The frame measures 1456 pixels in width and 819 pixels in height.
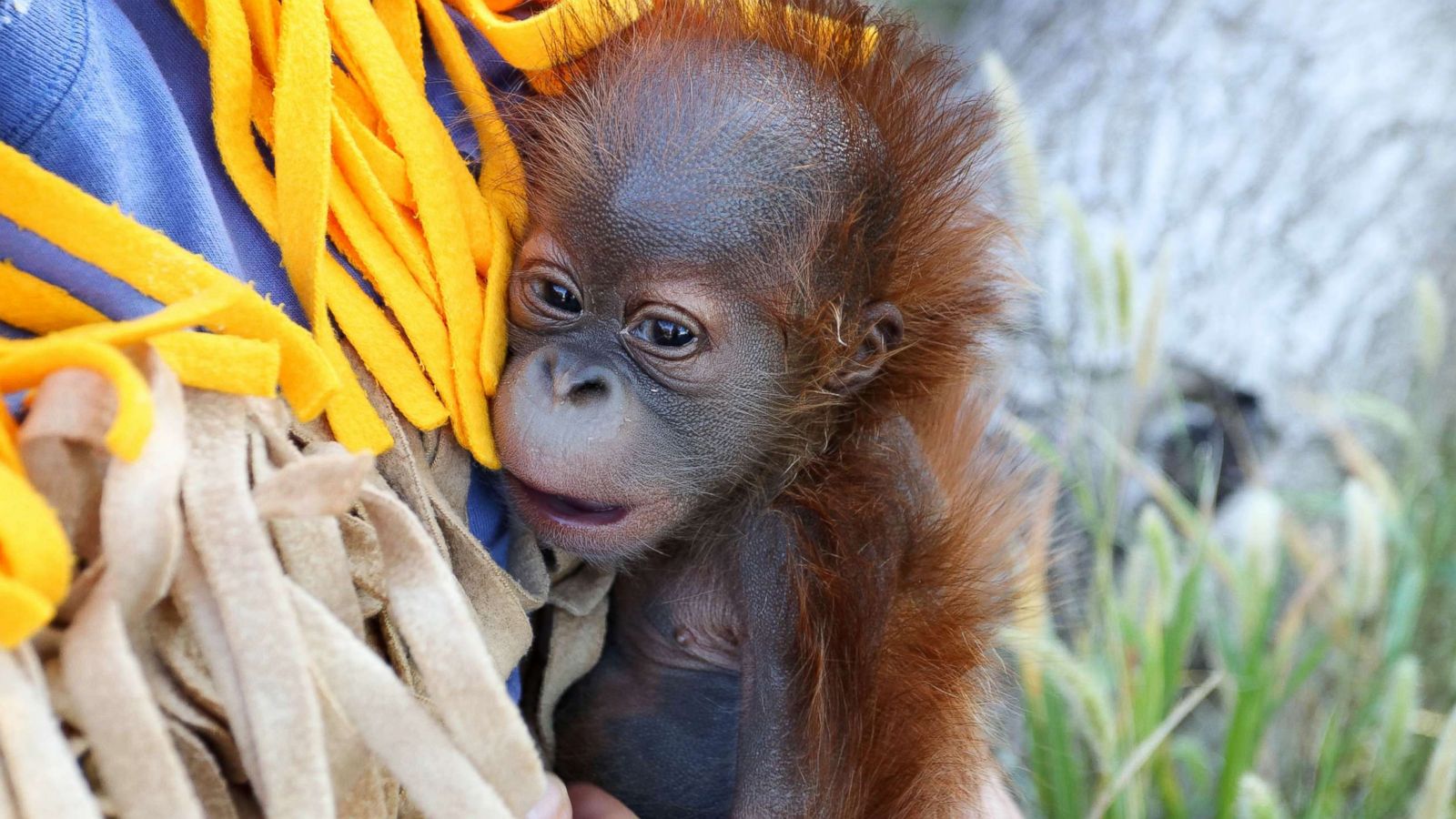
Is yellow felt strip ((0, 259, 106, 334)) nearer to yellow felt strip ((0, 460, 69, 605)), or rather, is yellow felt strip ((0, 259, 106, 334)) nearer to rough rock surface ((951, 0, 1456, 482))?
yellow felt strip ((0, 460, 69, 605))

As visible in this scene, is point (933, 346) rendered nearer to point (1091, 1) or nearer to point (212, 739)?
point (212, 739)

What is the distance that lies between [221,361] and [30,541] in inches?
6.9

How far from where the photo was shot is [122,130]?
82 cm

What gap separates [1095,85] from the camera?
2.58 meters

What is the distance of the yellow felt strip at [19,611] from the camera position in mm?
592

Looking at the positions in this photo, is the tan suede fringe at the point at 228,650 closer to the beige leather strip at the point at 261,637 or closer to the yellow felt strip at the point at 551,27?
the beige leather strip at the point at 261,637

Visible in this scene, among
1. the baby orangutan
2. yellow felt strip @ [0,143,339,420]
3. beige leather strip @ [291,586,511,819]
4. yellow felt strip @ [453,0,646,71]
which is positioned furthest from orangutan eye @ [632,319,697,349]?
beige leather strip @ [291,586,511,819]

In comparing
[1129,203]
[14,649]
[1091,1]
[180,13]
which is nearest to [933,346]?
[180,13]

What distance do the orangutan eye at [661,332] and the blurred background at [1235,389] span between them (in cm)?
55

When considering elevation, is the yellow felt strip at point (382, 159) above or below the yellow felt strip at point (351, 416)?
above

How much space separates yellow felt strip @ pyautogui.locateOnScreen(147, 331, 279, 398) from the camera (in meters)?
0.73

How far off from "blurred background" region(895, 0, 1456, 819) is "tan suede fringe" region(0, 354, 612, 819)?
0.92 meters

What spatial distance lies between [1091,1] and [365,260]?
2229 millimetres

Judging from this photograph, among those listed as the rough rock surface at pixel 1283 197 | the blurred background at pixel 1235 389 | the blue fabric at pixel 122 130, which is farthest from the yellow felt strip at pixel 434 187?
the rough rock surface at pixel 1283 197
